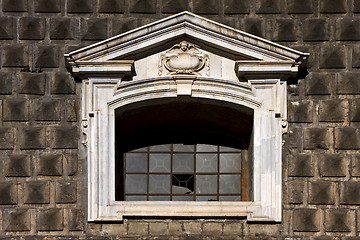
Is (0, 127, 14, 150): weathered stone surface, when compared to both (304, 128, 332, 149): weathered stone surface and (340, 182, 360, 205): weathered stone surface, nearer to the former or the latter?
(304, 128, 332, 149): weathered stone surface

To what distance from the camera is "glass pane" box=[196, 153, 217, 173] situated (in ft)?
42.9

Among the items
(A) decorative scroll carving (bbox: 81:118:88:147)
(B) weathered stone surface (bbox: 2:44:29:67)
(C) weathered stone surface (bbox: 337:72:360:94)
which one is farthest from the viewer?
(B) weathered stone surface (bbox: 2:44:29:67)

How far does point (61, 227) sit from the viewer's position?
12.2 metres

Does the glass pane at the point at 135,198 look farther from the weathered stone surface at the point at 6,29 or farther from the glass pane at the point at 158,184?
the weathered stone surface at the point at 6,29

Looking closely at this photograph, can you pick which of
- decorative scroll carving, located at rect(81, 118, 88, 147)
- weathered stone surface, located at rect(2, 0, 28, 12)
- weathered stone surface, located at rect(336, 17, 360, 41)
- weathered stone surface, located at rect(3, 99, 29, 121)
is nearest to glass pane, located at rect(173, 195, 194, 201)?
decorative scroll carving, located at rect(81, 118, 88, 147)

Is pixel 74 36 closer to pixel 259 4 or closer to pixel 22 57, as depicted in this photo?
pixel 22 57

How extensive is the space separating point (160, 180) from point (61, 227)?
1.58 metres

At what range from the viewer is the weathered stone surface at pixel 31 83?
12539mm

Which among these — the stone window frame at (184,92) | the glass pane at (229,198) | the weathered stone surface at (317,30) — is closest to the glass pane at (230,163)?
the glass pane at (229,198)

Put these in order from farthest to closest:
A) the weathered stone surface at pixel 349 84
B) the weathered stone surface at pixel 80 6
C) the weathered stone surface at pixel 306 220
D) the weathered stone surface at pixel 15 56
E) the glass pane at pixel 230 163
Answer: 1. the glass pane at pixel 230 163
2. the weathered stone surface at pixel 80 6
3. the weathered stone surface at pixel 15 56
4. the weathered stone surface at pixel 349 84
5. the weathered stone surface at pixel 306 220

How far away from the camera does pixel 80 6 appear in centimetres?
1270

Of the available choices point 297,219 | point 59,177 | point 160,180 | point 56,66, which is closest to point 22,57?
point 56,66

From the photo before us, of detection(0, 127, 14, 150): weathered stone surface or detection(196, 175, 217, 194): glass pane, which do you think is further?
detection(196, 175, 217, 194): glass pane

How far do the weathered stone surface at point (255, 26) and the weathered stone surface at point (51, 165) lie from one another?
2.99m
